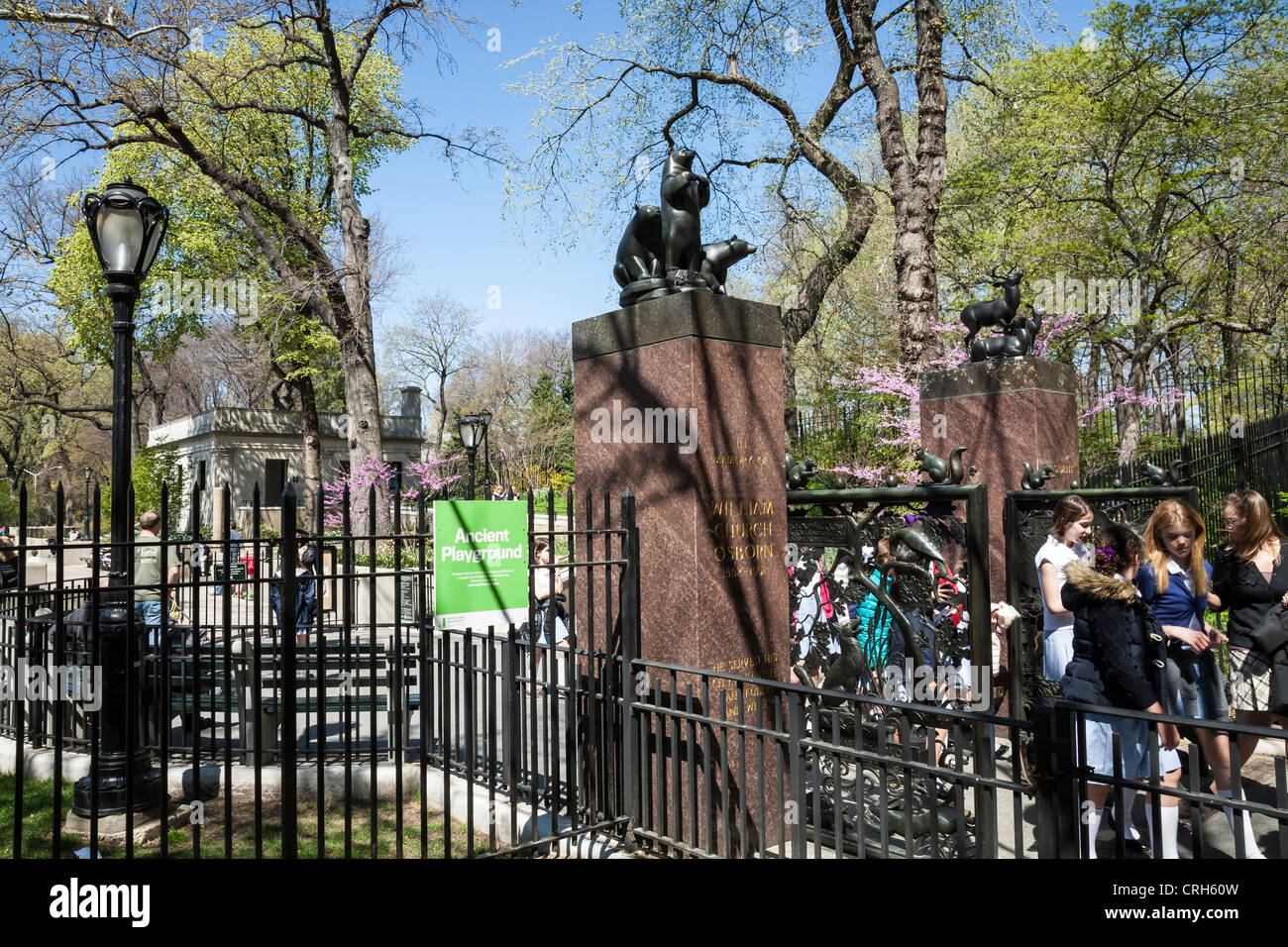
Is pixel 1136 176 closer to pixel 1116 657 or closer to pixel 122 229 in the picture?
pixel 1116 657

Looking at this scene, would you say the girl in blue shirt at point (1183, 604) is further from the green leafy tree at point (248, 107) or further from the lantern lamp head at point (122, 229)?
the green leafy tree at point (248, 107)

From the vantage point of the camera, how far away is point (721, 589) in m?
4.81

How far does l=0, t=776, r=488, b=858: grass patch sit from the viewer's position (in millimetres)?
4898

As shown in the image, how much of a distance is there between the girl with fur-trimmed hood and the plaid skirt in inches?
35.5

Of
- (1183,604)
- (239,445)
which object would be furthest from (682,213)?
(239,445)

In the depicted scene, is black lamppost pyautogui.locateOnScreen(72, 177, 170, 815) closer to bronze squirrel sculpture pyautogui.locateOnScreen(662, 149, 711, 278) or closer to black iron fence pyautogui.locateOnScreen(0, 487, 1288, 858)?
black iron fence pyautogui.locateOnScreen(0, 487, 1288, 858)

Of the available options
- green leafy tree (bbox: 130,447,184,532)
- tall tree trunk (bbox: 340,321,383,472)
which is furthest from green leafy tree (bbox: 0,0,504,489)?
green leafy tree (bbox: 130,447,184,532)

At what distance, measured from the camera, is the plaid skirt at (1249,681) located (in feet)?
16.8

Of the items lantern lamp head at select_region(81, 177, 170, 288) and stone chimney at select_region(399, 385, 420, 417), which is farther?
stone chimney at select_region(399, 385, 420, 417)

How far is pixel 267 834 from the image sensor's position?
525 cm

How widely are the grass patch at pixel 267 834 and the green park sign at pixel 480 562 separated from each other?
1.29m

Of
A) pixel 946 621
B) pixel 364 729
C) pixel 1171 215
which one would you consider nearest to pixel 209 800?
pixel 364 729

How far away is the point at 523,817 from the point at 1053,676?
130 inches

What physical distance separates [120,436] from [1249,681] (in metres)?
7.25
